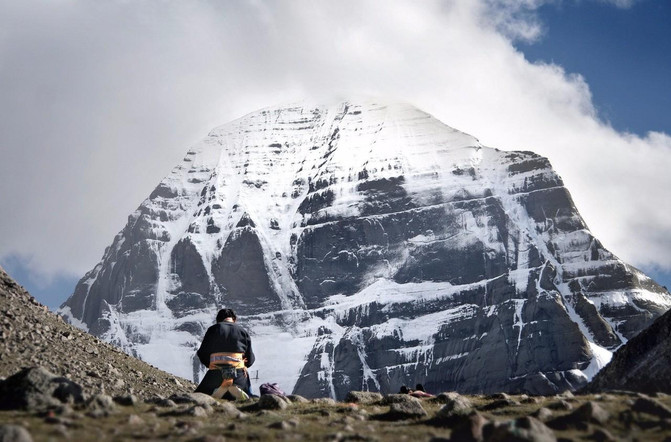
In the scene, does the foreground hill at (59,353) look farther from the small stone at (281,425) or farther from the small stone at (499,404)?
the small stone at (499,404)

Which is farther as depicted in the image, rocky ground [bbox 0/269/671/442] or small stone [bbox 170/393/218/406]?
small stone [bbox 170/393/218/406]

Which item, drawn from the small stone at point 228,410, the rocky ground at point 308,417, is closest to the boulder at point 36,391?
the rocky ground at point 308,417

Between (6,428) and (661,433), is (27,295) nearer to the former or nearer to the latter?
(6,428)

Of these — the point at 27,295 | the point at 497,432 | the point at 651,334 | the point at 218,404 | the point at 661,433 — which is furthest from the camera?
the point at 651,334

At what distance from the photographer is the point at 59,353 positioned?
39969 millimetres

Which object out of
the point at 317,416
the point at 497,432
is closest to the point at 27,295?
the point at 317,416

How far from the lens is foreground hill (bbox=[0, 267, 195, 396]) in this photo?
3747cm

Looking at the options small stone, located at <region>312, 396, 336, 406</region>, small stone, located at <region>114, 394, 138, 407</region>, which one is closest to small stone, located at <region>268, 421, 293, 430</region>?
small stone, located at <region>114, 394, 138, 407</region>

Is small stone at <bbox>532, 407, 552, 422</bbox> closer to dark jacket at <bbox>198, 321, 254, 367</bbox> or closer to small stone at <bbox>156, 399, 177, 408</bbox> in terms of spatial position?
small stone at <bbox>156, 399, 177, 408</bbox>

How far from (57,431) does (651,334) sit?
4280 centimetres

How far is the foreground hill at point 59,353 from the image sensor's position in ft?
123

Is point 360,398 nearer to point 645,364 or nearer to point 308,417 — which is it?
point 308,417

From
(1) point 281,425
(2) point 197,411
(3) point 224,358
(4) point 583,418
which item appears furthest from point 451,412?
(3) point 224,358

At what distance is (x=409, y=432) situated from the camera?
23203 mm
